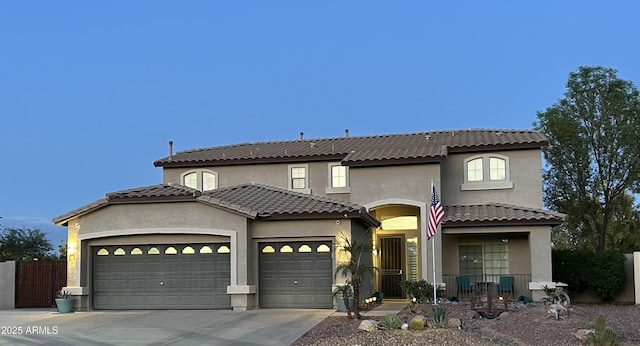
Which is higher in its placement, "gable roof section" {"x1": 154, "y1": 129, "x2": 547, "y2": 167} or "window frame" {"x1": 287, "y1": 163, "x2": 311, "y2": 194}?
"gable roof section" {"x1": 154, "y1": 129, "x2": 547, "y2": 167}

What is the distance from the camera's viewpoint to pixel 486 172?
1026 inches

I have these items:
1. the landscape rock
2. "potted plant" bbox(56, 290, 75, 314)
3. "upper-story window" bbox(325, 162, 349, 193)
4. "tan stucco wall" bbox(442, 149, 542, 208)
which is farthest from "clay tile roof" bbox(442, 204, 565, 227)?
"potted plant" bbox(56, 290, 75, 314)

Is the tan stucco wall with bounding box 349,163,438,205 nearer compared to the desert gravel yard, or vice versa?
the desert gravel yard

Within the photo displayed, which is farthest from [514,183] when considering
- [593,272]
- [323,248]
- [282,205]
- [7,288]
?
[7,288]

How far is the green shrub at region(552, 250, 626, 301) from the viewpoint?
25703 millimetres

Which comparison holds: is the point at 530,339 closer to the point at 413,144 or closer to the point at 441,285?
the point at 441,285

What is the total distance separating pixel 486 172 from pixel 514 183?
1124mm

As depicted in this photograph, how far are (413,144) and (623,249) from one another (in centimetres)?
1616

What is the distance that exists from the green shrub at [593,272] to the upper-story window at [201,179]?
1443cm

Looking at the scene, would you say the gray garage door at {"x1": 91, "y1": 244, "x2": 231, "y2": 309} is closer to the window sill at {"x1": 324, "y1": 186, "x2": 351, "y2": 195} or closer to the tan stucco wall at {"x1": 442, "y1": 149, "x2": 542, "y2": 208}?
the window sill at {"x1": 324, "y1": 186, "x2": 351, "y2": 195}

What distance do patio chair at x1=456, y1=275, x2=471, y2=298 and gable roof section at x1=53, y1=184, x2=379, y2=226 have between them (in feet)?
12.6

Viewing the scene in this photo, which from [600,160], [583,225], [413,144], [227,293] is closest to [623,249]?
[583,225]

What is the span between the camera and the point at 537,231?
2341 cm

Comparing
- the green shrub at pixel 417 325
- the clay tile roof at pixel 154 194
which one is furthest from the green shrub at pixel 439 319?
the clay tile roof at pixel 154 194
